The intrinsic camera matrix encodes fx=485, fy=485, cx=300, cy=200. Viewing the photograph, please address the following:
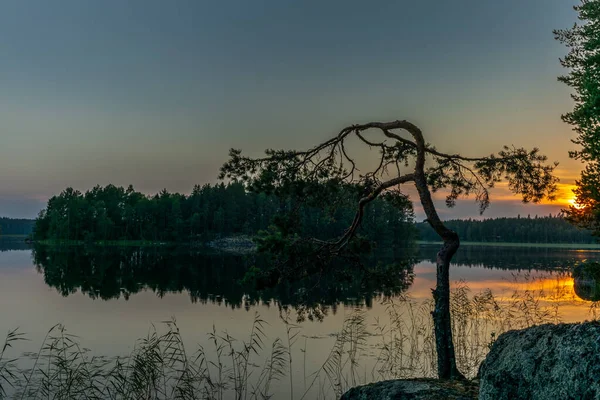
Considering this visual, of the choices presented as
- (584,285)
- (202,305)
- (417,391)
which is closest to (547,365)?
(417,391)

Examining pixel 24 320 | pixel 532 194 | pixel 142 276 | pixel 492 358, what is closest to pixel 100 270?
pixel 142 276

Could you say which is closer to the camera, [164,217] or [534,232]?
[164,217]

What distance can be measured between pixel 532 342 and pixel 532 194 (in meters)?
6.42

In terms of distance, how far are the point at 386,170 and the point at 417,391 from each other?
5.49 meters

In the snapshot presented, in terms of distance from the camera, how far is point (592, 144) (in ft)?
60.0

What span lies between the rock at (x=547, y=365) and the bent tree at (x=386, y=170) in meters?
4.76

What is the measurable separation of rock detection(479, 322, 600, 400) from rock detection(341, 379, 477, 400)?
989 mm

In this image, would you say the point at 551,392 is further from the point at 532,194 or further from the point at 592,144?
the point at 592,144

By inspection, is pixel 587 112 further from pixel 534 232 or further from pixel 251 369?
pixel 534 232

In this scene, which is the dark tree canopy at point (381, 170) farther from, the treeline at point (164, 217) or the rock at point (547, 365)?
the treeline at point (164, 217)

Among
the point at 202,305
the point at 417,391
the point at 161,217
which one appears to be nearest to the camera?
the point at 417,391

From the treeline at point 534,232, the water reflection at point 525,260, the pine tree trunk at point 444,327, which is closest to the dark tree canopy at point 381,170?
the pine tree trunk at point 444,327

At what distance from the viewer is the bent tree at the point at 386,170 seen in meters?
8.95

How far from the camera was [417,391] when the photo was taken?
4898 millimetres
